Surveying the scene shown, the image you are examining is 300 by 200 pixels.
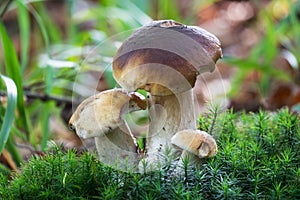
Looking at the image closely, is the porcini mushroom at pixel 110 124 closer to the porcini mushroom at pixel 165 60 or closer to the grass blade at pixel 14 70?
the porcini mushroom at pixel 165 60

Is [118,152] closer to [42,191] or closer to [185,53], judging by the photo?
[42,191]

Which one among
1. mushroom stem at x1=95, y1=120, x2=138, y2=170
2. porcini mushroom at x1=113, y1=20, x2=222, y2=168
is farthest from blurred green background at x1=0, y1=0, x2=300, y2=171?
porcini mushroom at x1=113, y1=20, x2=222, y2=168

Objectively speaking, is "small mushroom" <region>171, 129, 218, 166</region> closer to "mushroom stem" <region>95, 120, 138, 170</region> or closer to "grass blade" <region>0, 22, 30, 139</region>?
"mushroom stem" <region>95, 120, 138, 170</region>

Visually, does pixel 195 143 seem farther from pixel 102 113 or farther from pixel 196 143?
pixel 102 113

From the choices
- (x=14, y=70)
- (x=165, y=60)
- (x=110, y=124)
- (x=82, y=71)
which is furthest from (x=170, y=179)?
(x=82, y=71)

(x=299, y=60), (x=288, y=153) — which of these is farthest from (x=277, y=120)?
(x=299, y=60)

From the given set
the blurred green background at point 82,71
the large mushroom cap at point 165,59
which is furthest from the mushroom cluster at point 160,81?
the blurred green background at point 82,71
